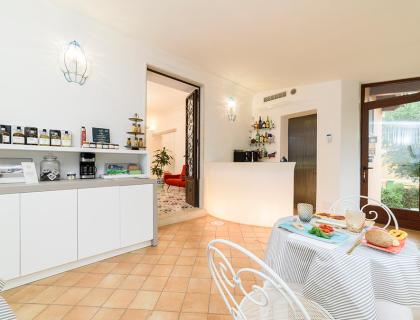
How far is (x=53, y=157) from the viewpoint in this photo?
2352 mm

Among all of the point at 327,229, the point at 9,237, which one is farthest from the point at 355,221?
the point at 9,237

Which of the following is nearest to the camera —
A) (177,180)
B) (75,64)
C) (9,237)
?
(9,237)

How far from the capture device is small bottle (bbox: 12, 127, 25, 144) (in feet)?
6.72

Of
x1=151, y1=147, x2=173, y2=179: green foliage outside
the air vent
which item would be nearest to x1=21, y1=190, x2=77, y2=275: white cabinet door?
the air vent

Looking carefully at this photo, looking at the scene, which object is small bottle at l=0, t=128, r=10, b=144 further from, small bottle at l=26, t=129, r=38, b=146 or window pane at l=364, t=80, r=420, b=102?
window pane at l=364, t=80, r=420, b=102

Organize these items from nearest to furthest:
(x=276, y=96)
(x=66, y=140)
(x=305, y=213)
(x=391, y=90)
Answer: (x=305, y=213), (x=66, y=140), (x=391, y=90), (x=276, y=96)

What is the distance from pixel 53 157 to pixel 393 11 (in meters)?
4.00

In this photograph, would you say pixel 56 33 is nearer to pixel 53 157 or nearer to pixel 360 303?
pixel 53 157

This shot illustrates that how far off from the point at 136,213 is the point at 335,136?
12.4 feet

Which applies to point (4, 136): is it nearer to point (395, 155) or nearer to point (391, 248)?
point (391, 248)

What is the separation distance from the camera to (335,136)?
417 cm

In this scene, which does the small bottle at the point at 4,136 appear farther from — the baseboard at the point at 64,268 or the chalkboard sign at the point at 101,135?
the baseboard at the point at 64,268

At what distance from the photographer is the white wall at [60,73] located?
216cm

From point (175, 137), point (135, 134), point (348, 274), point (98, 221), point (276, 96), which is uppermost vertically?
point (276, 96)
